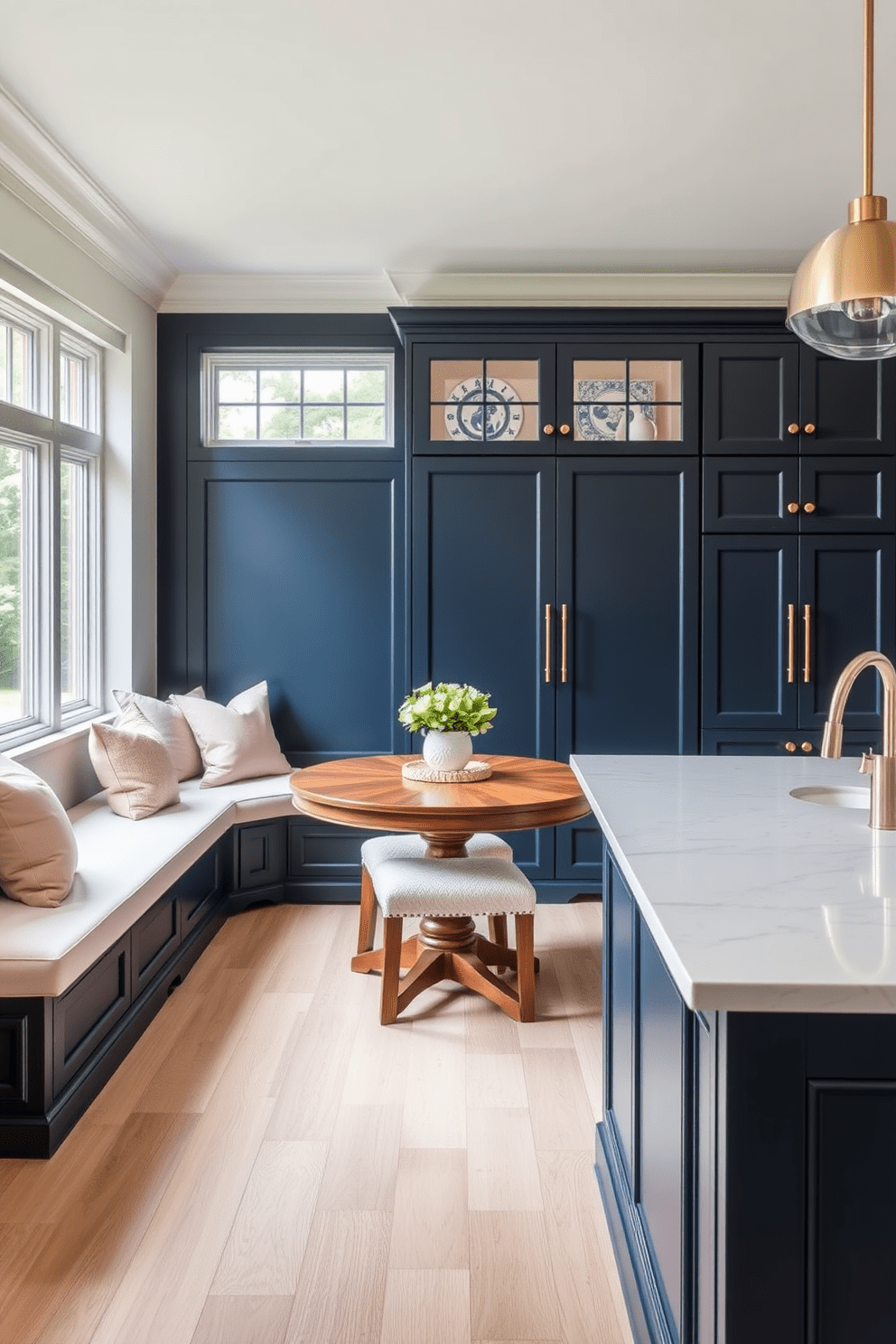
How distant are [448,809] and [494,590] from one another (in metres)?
1.66

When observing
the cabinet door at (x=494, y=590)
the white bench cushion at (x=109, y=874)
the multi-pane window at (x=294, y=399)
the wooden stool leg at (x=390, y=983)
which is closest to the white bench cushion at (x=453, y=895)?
the wooden stool leg at (x=390, y=983)

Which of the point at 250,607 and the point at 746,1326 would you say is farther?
the point at 250,607

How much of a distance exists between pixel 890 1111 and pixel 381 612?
3729mm

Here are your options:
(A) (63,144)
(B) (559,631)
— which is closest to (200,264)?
(A) (63,144)

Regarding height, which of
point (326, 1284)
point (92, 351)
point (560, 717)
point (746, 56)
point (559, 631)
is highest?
point (746, 56)

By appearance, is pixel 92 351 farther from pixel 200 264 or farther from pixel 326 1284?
pixel 326 1284

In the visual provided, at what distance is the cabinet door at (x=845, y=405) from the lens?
4.31 metres

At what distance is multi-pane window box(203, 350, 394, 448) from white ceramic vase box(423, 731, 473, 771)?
187cm

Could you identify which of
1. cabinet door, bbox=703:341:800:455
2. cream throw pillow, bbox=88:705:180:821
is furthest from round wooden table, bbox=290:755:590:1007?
cabinet door, bbox=703:341:800:455

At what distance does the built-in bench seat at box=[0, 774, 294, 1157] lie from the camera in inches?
92.4

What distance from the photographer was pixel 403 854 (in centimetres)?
336

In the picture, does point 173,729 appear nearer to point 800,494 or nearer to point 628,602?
point 628,602

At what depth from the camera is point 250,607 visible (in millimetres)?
4684

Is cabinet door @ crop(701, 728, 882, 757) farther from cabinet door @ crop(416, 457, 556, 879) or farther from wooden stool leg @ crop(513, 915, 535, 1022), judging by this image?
wooden stool leg @ crop(513, 915, 535, 1022)
